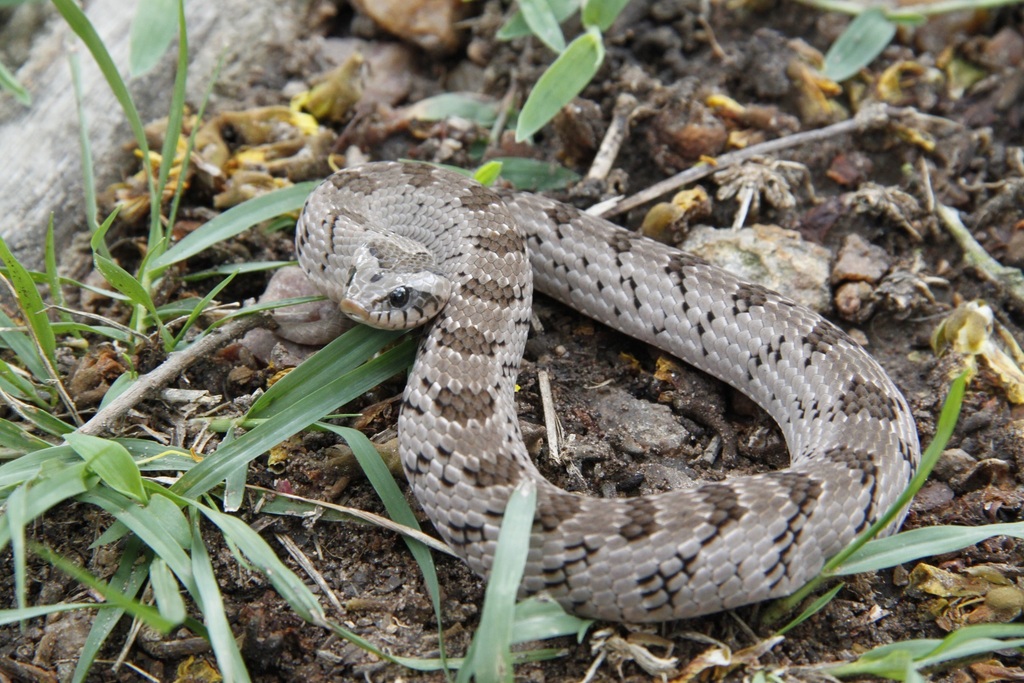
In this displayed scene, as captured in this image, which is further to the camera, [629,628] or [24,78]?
[24,78]

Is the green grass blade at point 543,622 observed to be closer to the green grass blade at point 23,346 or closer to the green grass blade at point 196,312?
the green grass blade at point 196,312

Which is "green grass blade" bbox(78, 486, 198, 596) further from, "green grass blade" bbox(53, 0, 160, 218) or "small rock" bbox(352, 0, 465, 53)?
"small rock" bbox(352, 0, 465, 53)

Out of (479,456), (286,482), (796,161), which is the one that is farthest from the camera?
(796,161)

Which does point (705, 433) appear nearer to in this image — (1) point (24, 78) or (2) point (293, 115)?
(2) point (293, 115)

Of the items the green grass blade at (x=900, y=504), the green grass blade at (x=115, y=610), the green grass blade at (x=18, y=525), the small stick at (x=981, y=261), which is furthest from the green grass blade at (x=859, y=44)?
the green grass blade at (x=18, y=525)

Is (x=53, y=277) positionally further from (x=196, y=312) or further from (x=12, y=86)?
(x=12, y=86)

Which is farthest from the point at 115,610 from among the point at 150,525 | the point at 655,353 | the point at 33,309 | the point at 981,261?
the point at 981,261

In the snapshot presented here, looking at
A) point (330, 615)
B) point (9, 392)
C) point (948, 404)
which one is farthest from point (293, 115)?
point (948, 404)
